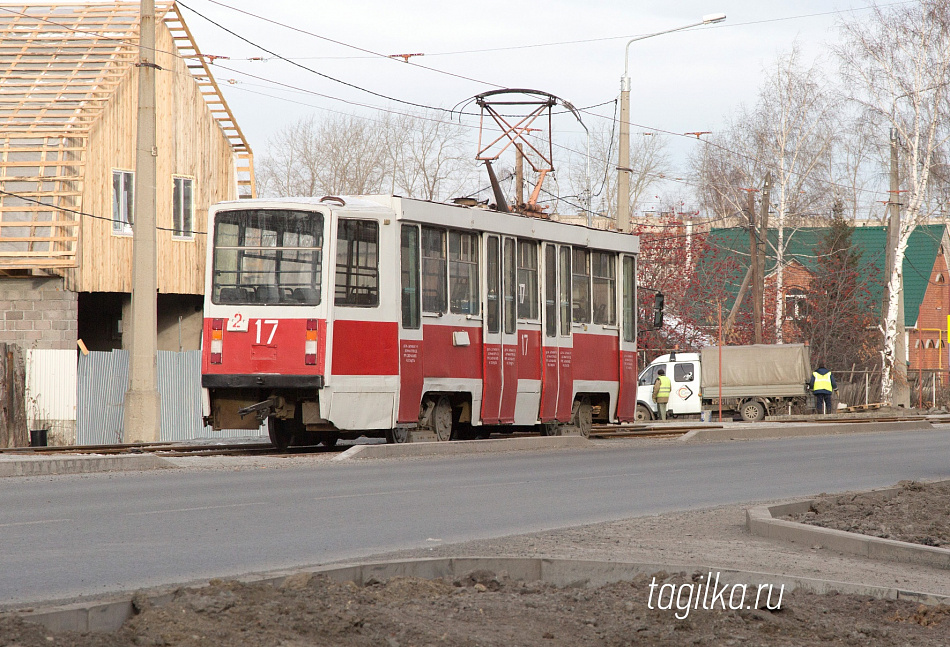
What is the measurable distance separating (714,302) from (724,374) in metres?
14.5

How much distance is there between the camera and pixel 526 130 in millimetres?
25203

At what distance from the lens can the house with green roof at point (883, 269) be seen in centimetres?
5975

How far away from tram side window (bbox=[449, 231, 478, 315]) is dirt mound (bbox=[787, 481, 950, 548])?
8.46 meters

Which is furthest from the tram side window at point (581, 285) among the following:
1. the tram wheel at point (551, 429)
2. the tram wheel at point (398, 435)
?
the tram wheel at point (398, 435)

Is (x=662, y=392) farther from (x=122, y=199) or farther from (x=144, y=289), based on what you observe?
(x=144, y=289)

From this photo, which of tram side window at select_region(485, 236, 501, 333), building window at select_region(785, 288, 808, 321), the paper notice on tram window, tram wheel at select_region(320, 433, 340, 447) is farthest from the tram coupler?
building window at select_region(785, 288, 808, 321)

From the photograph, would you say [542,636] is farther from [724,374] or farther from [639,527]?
[724,374]

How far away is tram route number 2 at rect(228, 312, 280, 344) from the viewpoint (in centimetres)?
1828

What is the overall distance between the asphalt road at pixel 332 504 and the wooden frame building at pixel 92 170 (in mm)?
14529

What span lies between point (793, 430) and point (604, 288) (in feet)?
24.9

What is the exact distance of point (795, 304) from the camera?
195 ft

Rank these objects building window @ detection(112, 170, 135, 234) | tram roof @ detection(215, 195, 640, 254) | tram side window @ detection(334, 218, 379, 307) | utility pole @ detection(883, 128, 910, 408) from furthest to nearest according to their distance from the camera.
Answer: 1. utility pole @ detection(883, 128, 910, 408)
2. building window @ detection(112, 170, 135, 234)
3. tram roof @ detection(215, 195, 640, 254)
4. tram side window @ detection(334, 218, 379, 307)

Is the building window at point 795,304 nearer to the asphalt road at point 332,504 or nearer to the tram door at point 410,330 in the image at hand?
the asphalt road at point 332,504

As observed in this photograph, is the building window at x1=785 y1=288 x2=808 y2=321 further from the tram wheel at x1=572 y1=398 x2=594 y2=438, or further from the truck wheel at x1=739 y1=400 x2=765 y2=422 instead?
the tram wheel at x1=572 y1=398 x2=594 y2=438
